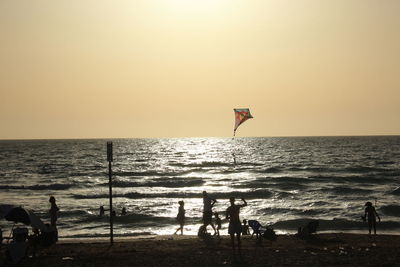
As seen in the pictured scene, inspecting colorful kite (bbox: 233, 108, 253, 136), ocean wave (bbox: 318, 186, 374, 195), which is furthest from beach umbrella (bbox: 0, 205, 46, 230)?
ocean wave (bbox: 318, 186, 374, 195)

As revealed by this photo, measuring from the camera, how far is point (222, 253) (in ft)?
47.8

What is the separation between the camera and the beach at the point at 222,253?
43.4 feet

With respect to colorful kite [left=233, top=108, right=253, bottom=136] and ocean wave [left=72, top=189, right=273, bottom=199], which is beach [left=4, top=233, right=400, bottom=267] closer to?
colorful kite [left=233, top=108, right=253, bottom=136]

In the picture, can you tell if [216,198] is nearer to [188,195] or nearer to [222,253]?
[188,195]

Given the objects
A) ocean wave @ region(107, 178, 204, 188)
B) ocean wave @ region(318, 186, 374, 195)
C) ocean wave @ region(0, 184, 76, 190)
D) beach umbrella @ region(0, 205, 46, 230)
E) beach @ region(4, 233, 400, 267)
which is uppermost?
beach umbrella @ region(0, 205, 46, 230)

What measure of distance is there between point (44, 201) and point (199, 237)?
77.9 feet

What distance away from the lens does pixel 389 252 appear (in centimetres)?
1457

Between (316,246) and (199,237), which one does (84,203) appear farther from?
(316,246)

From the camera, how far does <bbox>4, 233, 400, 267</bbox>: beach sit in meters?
13.2

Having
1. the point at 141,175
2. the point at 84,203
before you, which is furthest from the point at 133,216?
the point at 141,175

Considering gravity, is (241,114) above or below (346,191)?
above

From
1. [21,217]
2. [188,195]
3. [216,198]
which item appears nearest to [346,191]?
[216,198]

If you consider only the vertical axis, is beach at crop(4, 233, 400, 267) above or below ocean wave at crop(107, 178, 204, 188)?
above

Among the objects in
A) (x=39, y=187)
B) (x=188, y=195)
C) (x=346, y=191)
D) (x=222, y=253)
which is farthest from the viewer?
(x=39, y=187)
